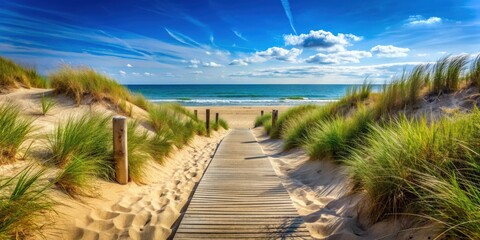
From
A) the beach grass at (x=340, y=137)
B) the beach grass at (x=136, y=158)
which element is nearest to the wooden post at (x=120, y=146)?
the beach grass at (x=136, y=158)

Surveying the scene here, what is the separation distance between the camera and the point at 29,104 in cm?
899

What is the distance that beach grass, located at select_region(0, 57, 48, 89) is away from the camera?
415 inches

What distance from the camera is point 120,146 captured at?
447 cm

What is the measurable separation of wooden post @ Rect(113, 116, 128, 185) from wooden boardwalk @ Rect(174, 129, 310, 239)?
124 cm

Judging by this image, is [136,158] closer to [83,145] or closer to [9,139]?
[83,145]

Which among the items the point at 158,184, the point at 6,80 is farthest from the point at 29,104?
the point at 158,184

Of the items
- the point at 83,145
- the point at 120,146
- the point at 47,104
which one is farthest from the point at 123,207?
the point at 47,104

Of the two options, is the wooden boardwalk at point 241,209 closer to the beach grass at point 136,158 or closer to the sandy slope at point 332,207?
the sandy slope at point 332,207

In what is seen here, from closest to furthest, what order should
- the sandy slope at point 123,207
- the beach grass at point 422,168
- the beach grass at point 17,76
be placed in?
the beach grass at point 422,168 < the sandy slope at point 123,207 < the beach grass at point 17,76

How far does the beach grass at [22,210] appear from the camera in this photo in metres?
2.50

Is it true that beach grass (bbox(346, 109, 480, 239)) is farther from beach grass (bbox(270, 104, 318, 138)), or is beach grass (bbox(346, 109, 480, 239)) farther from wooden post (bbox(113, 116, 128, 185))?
beach grass (bbox(270, 104, 318, 138))

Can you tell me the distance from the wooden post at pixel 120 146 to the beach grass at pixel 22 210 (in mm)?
1493

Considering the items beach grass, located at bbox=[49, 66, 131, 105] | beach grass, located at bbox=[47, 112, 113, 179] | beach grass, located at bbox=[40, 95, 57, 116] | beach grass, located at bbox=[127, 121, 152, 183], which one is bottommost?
beach grass, located at bbox=[127, 121, 152, 183]

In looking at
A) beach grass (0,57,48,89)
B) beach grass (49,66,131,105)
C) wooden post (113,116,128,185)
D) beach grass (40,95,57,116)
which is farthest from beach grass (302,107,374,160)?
beach grass (0,57,48,89)
